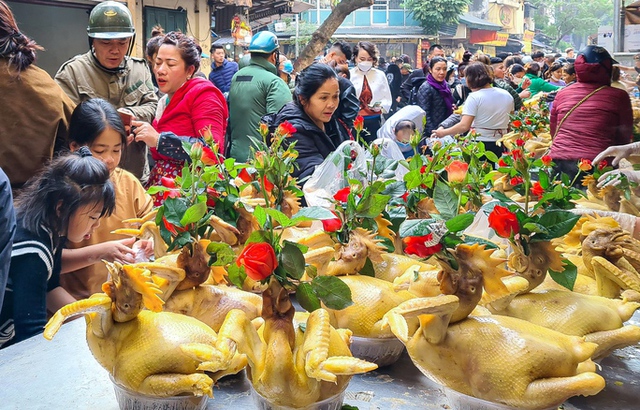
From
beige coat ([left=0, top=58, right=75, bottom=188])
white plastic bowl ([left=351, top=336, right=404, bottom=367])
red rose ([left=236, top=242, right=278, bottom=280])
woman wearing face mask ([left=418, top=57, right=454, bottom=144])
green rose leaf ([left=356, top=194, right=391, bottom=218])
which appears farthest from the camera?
woman wearing face mask ([left=418, top=57, right=454, bottom=144])

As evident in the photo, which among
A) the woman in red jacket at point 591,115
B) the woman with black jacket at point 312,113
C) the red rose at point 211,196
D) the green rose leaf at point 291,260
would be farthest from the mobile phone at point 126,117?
the woman in red jacket at point 591,115

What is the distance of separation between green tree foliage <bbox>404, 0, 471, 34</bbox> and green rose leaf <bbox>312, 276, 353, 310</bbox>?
20298 millimetres

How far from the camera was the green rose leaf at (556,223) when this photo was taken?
1.30 m

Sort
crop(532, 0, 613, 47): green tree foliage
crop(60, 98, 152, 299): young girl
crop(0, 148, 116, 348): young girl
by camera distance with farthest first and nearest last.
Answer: crop(532, 0, 613, 47): green tree foliage
crop(60, 98, 152, 299): young girl
crop(0, 148, 116, 348): young girl

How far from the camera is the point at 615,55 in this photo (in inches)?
189

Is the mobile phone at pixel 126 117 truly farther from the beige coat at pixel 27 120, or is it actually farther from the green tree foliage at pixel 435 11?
the green tree foliage at pixel 435 11

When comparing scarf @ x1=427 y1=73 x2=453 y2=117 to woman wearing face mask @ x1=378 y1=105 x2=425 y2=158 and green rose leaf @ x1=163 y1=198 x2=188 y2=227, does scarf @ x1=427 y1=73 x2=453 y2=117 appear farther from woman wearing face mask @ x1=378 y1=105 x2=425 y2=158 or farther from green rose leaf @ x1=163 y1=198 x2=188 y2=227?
green rose leaf @ x1=163 y1=198 x2=188 y2=227

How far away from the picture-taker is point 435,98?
631cm

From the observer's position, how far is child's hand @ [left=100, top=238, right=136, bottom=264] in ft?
6.02

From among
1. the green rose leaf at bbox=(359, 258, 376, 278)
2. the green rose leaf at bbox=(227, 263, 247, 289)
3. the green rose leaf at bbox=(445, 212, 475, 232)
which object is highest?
the green rose leaf at bbox=(445, 212, 475, 232)

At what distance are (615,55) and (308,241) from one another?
4147 mm

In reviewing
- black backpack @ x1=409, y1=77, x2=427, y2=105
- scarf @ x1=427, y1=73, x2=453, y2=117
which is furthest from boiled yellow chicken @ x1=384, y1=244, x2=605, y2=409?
black backpack @ x1=409, y1=77, x2=427, y2=105

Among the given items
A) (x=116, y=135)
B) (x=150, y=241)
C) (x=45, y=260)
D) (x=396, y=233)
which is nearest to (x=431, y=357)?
(x=396, y=233)

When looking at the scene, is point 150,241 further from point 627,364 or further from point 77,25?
point 77,25
